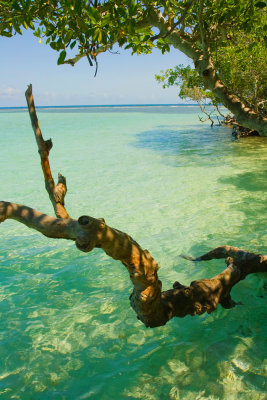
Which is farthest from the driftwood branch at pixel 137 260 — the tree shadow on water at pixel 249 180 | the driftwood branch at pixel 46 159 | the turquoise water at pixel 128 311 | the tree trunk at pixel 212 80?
the tree shadow on water at pixel 249 180

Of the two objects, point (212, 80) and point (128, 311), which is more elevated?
point (212, 80)

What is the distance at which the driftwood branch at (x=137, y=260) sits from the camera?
1854 mm

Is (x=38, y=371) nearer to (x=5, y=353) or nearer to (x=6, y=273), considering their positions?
(x=5, y=353)

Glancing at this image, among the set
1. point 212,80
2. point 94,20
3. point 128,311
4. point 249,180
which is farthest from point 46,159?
point 249,180

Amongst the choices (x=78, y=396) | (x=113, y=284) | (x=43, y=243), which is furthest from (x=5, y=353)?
(x=43, y=243)

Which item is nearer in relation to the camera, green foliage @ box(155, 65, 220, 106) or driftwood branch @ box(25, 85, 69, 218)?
driftwood branch @ box(25, 85, 69, 218)

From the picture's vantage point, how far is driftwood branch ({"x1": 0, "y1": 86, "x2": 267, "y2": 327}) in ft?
6.08

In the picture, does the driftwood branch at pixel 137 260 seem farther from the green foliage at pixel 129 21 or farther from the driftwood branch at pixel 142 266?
the green foliage at pixel 129 21

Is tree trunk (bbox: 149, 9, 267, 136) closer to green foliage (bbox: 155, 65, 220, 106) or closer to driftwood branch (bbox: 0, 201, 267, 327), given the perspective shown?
driftwood branch (bbox: 0, 201, 267, 327)

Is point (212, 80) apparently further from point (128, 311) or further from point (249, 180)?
point (249, 180)

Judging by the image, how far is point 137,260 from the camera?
2154mm

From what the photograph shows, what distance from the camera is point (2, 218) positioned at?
184 centimetres

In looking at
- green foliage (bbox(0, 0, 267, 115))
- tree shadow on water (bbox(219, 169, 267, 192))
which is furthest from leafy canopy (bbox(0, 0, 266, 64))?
tree shadow on water (bbox(219, 169, 267, 192))

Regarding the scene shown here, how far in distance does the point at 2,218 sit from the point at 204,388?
7.15 feet
